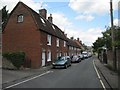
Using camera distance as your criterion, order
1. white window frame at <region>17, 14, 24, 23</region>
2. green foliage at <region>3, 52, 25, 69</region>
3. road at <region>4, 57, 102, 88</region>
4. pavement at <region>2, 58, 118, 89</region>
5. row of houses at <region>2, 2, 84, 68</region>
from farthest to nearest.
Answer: white window frame at <region>17, 14, 24, 23</region>
row of houses at <region>2, 2, 84, 68</region>
green foliage at <region>3, 52, 25, 69</region>
pavement at <region>2, 58, 118, 89</region>
road at <region>4, 57, 102, 88</region>

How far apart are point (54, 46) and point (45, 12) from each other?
6.82 metres

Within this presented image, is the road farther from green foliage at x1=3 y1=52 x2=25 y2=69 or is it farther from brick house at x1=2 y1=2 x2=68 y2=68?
brick house at x1=2 y1=2 x2=68 y2=68

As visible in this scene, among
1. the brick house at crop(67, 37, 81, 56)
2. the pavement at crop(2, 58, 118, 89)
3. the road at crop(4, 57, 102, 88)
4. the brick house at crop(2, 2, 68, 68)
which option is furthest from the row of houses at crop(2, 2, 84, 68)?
the brick house at crop(67, 37, 81, 56)

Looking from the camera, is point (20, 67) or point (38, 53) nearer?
point (20, 67)

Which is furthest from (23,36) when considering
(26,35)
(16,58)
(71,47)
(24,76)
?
(71,47)

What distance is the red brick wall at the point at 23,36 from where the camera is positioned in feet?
104

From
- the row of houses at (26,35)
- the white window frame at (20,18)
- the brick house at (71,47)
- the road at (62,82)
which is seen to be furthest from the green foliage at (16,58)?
the brick house at (71,47)

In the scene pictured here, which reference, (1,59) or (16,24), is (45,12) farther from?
(1,59)

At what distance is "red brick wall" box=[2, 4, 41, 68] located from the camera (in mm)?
31634

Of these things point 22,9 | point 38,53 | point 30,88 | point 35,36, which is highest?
point 22,9

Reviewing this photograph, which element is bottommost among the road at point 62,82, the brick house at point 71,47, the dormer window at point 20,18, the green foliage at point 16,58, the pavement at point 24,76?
the road at point 62,82

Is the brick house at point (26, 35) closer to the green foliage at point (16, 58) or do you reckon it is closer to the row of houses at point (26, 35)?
the row of houses at point (26, 35)

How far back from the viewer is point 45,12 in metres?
43.8

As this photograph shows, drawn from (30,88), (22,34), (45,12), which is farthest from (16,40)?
(30,88)
